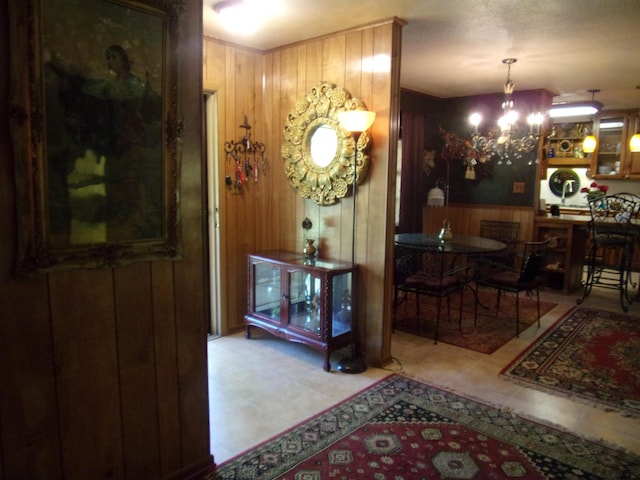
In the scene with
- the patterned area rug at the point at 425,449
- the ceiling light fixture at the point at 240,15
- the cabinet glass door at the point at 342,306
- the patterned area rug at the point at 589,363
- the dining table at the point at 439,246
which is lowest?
the patterned area rug at the point at 425,449

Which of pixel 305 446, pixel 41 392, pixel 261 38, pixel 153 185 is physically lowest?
pixel 305 446

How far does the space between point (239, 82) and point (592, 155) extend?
6.11 metres

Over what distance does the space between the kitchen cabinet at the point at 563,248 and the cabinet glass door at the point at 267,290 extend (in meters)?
3.60

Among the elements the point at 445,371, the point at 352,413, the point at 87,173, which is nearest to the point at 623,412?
the point at 445,371

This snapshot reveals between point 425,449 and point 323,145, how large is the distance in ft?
7.22

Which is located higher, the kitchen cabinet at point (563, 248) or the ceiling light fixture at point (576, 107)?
the ceiling light fixture at point (576, 107)

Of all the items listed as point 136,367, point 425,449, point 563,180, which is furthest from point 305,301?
point 563,180

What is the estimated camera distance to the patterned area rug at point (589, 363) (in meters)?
2.89

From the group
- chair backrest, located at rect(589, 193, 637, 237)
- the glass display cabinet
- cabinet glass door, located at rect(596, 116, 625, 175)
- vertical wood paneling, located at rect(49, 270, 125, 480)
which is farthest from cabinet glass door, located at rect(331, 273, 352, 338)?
cabinet glass door, located at rect(596, 116, 625, 175)

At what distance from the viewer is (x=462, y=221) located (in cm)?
614

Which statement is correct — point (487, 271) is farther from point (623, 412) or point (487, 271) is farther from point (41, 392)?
point (41, 392)

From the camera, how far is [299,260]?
3.50 meters

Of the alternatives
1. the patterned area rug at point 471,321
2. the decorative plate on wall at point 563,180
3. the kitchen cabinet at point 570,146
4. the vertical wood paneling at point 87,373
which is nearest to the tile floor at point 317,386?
the patterned area rug at point 471,321

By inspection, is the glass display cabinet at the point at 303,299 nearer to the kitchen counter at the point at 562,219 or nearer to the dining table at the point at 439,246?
the dining table at the point at 439,246
